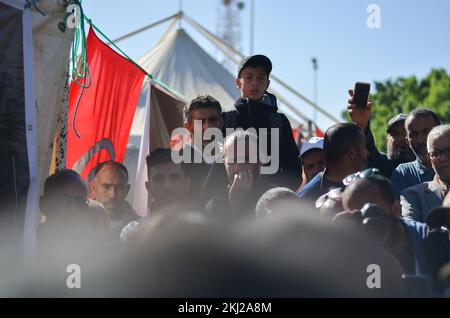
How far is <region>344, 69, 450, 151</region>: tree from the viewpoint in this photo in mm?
34594

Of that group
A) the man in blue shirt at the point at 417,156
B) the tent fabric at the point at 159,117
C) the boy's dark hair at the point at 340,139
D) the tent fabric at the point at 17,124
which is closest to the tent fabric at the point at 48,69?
the tent fabric at the point at 17,124

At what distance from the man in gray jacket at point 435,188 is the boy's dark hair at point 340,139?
346 mm

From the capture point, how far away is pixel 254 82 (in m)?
4.22

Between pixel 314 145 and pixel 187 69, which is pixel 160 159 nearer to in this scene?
pixel 314 145

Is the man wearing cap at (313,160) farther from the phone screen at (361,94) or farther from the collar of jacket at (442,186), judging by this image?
the collar of jacket at (442,186)

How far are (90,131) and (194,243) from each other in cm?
349

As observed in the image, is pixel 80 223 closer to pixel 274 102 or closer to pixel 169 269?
pixel 169 269

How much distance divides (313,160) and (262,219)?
72.9 inches

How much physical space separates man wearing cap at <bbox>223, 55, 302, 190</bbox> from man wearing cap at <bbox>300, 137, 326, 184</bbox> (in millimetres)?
68

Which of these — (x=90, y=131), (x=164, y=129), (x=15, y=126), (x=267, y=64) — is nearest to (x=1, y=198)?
(x=15, y=126)

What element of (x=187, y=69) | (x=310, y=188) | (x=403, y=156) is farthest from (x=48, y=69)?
(x=187, y=69)

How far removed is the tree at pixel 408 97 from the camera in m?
34.6

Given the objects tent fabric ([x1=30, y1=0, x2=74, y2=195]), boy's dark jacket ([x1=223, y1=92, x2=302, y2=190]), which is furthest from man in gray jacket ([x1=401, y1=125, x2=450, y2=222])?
tent fabric ([x1=30, y1=0, x2=74, y2=195])

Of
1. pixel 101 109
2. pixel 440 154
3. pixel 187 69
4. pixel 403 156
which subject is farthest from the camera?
pixel 187 69
